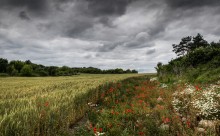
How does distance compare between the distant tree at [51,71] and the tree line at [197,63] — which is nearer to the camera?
the tree line at [197,63]

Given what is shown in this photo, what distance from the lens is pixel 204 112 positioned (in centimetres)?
618

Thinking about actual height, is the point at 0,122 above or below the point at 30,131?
above

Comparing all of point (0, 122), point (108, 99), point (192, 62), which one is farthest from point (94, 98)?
point (192, 62)

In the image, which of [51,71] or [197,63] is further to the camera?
[51,71]

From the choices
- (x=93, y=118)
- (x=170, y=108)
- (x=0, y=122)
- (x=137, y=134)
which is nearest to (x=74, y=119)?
(x=93, y=118)

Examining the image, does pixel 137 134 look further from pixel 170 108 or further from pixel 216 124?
pixel 170 108

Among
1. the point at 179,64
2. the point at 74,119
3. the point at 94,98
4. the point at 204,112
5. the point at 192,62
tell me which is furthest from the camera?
the point at 179,64

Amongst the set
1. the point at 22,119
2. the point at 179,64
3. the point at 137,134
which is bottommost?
the point at 137,134

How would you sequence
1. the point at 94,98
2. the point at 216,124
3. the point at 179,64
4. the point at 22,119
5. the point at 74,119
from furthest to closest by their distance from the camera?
the point at 179,64, the point at 94,98, the point at 74,119, the point at 216,124, the point at 22,119

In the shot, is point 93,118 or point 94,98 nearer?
point 93,118

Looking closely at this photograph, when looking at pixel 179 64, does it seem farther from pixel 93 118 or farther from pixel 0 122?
pixel 0 122

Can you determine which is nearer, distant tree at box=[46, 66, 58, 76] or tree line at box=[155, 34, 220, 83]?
tree line at box=[155, 34, 220, 83]

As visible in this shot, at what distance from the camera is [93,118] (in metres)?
7.57

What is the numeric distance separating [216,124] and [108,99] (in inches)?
261
